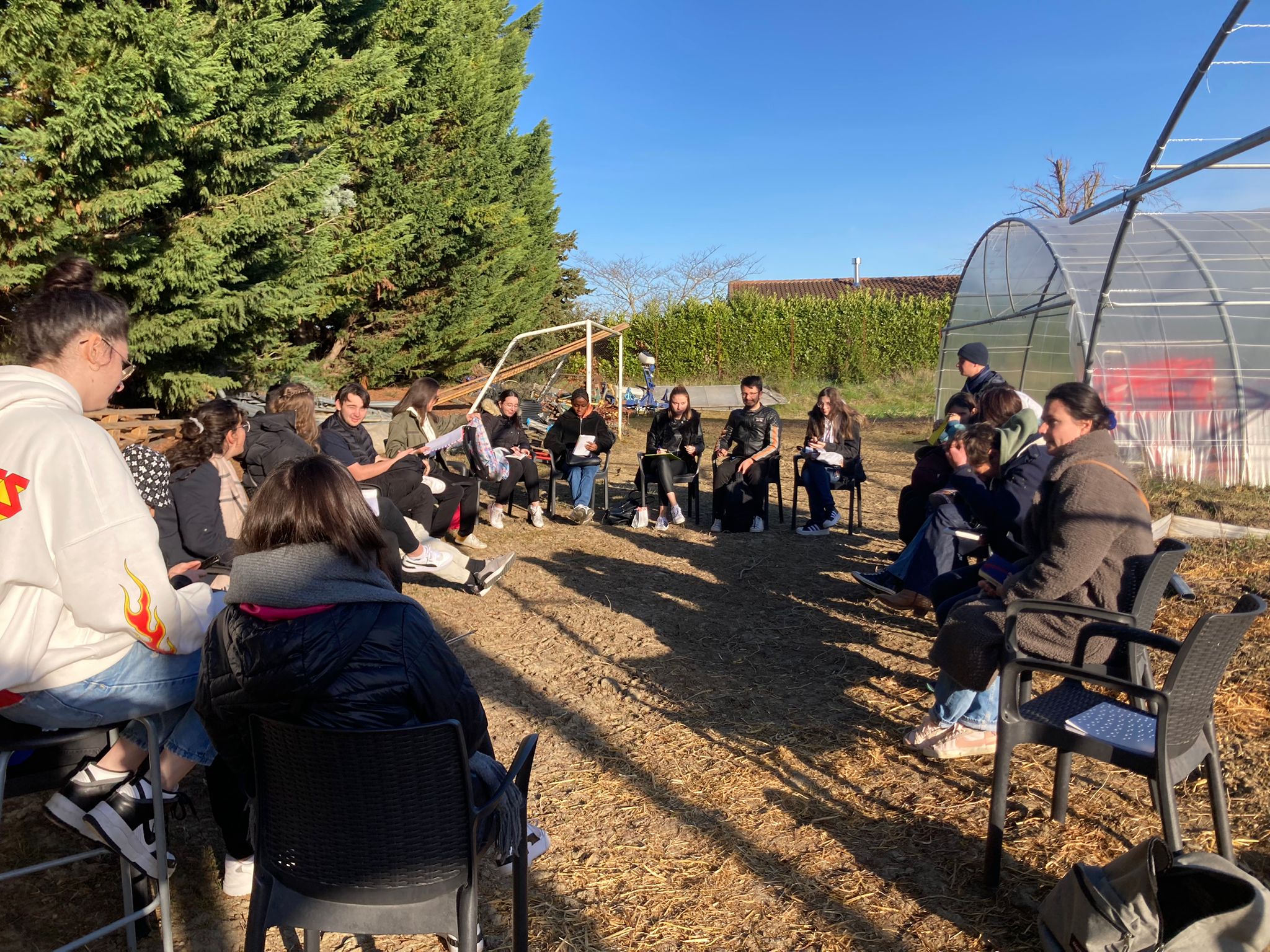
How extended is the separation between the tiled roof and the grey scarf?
41.5m

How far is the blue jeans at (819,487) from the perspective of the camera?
877 centimetres

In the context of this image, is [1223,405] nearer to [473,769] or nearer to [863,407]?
[473,769]

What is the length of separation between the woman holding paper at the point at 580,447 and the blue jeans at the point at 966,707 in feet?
20.5

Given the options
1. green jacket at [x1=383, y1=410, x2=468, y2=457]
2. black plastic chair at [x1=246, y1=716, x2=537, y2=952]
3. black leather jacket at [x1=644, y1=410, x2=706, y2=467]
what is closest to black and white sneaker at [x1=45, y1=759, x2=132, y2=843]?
black plastic chair at [x1=246, y1=716, x2=537, y2=952]

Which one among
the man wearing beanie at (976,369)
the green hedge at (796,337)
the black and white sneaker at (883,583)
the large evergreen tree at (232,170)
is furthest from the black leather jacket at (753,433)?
the green hedge at (796,337)

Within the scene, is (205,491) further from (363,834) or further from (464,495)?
(464,495)

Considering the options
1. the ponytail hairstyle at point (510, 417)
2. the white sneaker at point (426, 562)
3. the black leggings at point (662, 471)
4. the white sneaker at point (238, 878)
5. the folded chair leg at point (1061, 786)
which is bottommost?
the white sneaker at point (238, 878)

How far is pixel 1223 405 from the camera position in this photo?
9688 millimetres

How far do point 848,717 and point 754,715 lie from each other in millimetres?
452

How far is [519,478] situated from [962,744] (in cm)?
662

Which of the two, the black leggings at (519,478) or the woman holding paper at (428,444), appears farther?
the black leggings at (519,478)

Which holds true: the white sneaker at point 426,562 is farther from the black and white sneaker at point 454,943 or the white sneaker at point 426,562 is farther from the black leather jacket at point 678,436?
the black leather jacket at point 678,436

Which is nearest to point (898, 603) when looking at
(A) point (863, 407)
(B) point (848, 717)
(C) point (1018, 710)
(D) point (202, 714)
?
(B) point (848, 717)

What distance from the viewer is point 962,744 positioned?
3.63 meters
